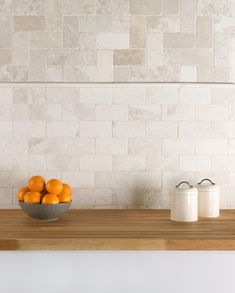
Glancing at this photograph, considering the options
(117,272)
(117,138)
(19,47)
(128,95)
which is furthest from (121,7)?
(117,272)

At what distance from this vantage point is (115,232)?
1875 millimetres

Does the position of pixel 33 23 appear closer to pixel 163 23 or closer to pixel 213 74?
pixel 163 23

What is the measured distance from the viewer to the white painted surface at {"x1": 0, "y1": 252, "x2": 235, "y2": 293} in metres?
1.77

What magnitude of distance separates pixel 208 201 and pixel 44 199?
2.29 ft

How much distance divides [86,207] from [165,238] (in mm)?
680

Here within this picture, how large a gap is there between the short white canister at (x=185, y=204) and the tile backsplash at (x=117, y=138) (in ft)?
0.90

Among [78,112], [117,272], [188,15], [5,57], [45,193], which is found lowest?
[117,272]

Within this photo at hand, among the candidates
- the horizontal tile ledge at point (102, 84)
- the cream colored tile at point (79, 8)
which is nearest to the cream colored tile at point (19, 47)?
the horizontal tile ledge at point (102, 84)

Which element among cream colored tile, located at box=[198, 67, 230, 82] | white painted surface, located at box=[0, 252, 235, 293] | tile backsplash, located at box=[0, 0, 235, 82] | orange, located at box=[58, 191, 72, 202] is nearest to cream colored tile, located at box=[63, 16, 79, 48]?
tile backsplash, located at box=[0, 0, 235, 82]

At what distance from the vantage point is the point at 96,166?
92.9 inches

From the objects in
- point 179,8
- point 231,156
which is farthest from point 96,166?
point 179,8

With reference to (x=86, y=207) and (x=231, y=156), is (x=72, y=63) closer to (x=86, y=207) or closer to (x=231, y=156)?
(x=86, y=207)

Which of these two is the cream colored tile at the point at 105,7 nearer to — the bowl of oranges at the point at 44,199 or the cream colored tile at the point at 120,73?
the cream colored tile at the point at 120,73

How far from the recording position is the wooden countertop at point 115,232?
5.74 feet
